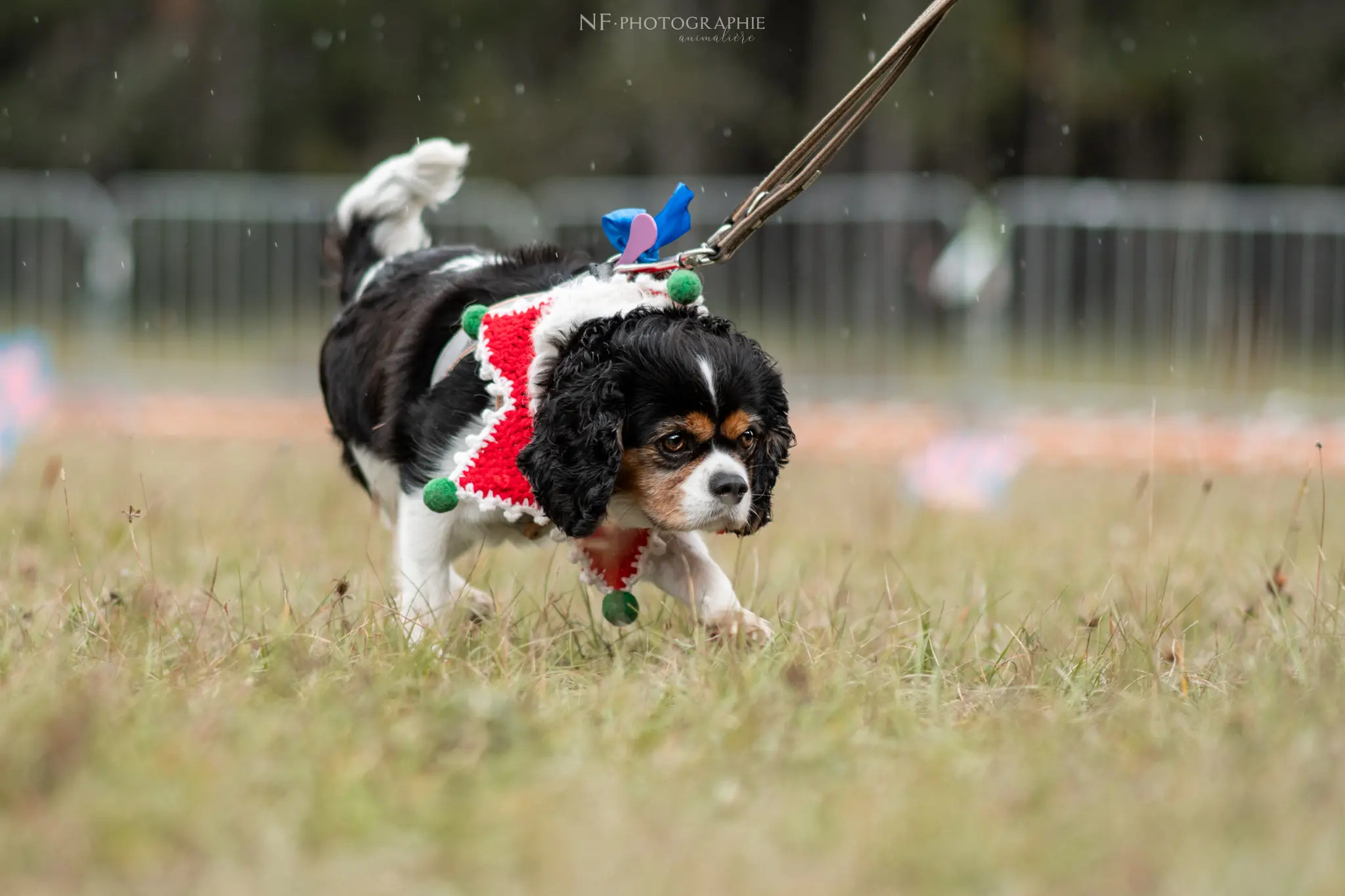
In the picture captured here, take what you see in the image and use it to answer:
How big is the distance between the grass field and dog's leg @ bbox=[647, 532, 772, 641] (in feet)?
0.30

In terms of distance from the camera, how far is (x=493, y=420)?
3.47m

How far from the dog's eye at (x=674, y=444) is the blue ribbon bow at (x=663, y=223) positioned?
48cm

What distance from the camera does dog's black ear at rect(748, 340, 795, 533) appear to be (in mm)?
3426

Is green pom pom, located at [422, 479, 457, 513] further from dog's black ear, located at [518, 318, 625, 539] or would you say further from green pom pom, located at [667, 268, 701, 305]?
green pom pom, located at [667, 268, 701, 305]

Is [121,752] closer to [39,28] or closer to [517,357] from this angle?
[517,357]

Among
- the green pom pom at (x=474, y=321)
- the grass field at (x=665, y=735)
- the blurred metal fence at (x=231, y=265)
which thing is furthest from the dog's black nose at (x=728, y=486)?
the blurred metal fence at (x=231, y=265)

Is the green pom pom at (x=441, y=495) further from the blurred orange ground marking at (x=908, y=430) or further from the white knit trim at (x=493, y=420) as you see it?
the blurred orange ground marking at (x=908, y=430)

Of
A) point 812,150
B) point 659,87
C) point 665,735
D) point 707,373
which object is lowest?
point 665,735

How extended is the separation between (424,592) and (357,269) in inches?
58.5

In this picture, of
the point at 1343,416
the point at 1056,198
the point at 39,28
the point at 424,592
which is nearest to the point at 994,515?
the point at 424,592

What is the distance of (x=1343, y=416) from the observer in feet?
39.6

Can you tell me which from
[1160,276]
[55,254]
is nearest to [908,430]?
[1160,276]

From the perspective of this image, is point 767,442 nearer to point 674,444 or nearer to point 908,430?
point 674,444

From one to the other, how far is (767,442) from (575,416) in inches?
17.6
